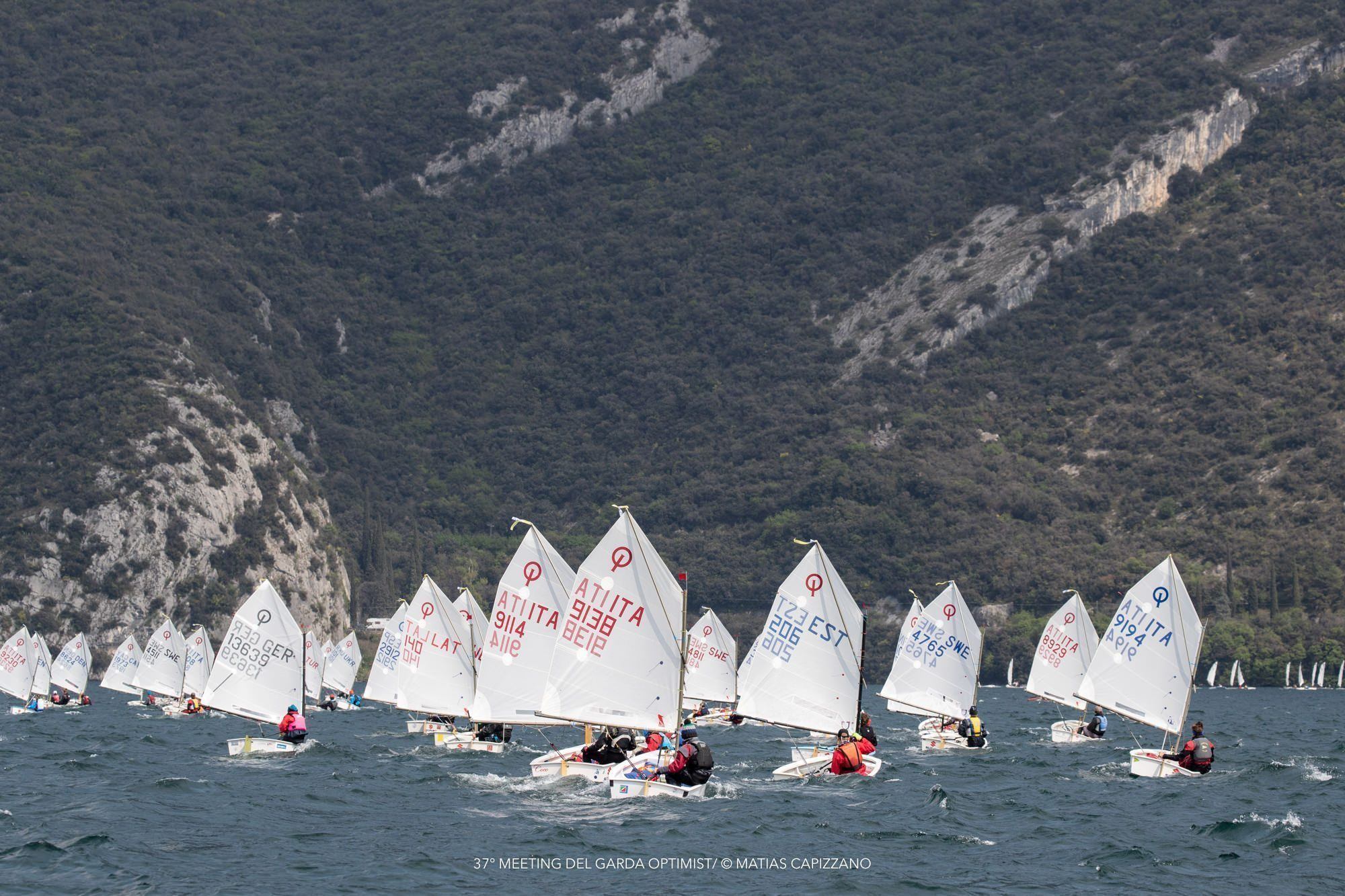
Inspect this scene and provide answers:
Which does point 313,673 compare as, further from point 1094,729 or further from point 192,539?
point 192,539

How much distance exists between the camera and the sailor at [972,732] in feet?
214

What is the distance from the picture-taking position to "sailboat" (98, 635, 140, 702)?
104250mm

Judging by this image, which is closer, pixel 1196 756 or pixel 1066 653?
pixel 1196 756

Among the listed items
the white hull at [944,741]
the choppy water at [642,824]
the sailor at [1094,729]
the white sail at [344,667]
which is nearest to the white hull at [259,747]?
the choppy water at [642,824]

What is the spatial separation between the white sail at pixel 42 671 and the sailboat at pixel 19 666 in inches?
51.8

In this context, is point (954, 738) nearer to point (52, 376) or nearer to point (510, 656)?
point (510, 656)

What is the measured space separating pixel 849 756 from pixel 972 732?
1608 centimetres

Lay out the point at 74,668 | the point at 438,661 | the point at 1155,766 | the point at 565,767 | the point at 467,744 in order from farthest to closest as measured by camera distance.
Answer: the point at 74,668 → the point at 438,661 → the point at 467,744 → the point at 1155,766 → the point at 565,767

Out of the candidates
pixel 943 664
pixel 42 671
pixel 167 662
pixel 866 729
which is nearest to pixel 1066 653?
pixel 943 664

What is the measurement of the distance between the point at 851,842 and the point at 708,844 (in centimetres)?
342

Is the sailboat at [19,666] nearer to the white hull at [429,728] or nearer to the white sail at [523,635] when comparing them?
the white hull at [429,728]

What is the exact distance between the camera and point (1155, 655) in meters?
56.6

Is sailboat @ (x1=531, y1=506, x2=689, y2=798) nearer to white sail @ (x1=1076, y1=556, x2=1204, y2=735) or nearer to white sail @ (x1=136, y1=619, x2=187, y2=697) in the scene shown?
white sail @ (x1=1076, y1=556, x2=1204, y2=735)

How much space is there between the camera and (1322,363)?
623 feet
